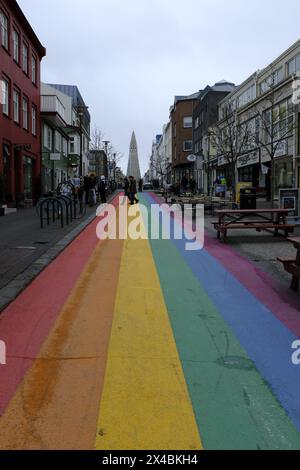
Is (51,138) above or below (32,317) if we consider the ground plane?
above

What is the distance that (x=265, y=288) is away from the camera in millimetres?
7469

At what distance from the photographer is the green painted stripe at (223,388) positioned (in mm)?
3186

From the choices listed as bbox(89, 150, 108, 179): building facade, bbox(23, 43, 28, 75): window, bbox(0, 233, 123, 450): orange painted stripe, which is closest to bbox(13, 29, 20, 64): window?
bbox(23, 43, 28, 75): window

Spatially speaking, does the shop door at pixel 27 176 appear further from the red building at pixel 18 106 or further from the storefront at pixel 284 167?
the storefront at pixel 284 167

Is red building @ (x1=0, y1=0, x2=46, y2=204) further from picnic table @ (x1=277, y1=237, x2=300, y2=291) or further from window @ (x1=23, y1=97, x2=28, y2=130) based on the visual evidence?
picnic table @ (x1=277, y1=237, x2=300, y2=291)

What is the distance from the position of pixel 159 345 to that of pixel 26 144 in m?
26.7

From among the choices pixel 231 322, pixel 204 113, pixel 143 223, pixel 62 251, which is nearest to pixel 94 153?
pixel 204 113

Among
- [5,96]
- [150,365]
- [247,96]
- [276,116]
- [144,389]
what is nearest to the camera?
[144,389]

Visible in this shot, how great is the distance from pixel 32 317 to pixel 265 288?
3302 millimetres

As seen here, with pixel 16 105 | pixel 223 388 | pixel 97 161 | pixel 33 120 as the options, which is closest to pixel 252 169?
pixel 33 120

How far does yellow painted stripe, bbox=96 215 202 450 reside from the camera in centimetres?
317

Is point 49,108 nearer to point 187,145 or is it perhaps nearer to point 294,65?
point 294,65

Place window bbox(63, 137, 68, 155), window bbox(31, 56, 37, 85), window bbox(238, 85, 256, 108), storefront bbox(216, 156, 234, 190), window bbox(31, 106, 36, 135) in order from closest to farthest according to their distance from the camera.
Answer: window bbox(31, 56, 37, 85) → window bbox(31, 106, 36, 135) → window bbox(238, 85, 256, 108) → storefront bbox(216, 156, 234, 190) → window bbox(63, 137, 68, 155)
